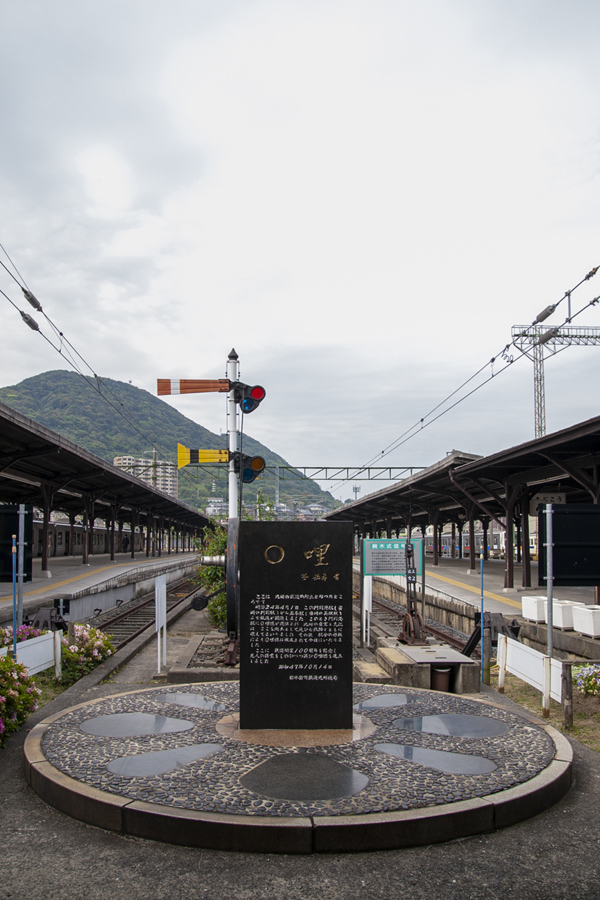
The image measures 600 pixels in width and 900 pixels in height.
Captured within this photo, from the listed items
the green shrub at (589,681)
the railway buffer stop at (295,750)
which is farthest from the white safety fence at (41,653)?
the green shrub at (589,681)

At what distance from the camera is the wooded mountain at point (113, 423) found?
78.1 meters

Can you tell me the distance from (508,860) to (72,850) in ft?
8.35

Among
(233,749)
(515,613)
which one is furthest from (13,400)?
(233,749)

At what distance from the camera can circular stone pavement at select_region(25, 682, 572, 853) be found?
3.88 metres

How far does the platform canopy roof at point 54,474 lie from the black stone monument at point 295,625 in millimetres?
10777

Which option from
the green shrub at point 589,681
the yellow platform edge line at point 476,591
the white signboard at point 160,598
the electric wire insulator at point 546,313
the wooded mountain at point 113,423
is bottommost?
the yellow platform edge line at point 476,591

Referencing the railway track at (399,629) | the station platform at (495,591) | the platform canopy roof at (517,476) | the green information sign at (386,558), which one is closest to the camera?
the green information sign at (386,558)

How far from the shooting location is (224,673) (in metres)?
8.32

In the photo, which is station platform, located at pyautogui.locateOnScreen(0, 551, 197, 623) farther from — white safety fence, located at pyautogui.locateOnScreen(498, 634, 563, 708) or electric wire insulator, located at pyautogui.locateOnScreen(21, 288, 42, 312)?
white safety fence, located at pyautogui.locateOnScreen(498, 634, 563, 708)

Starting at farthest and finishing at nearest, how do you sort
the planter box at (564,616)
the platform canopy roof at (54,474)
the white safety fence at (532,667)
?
the platform canopy roof at (54,474)
the planter box at (564,616)
the white safety fence at (532,667)

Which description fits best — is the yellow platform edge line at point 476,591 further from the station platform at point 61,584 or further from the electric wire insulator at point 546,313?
the station platform at point 61,584

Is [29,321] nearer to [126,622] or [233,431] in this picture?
[233,431]

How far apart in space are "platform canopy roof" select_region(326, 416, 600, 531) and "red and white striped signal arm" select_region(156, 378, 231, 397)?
23.5ft

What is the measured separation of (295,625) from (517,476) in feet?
51.3
